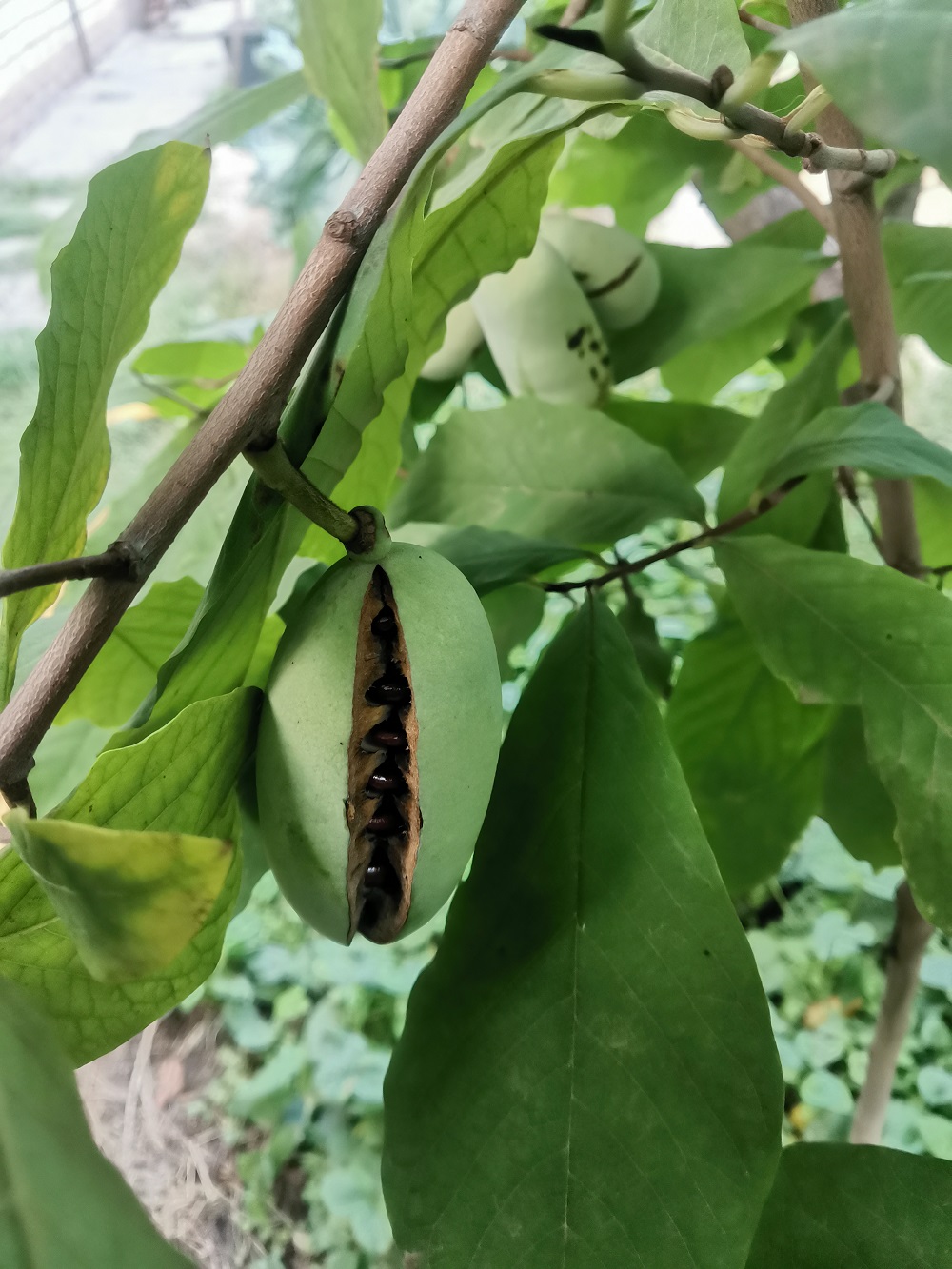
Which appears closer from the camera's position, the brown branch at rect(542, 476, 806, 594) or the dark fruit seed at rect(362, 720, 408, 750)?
the dark fruit seed at rect(362, 720, 408, 750)

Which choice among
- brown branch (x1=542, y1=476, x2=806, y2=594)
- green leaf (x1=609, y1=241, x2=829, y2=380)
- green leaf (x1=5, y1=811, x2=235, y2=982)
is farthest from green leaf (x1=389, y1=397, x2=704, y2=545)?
green leaf (x1=5, y1=811, x2=235, y2=982)

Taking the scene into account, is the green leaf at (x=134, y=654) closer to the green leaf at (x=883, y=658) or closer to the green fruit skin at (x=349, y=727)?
the green fruit skin at (x=349, y=727)

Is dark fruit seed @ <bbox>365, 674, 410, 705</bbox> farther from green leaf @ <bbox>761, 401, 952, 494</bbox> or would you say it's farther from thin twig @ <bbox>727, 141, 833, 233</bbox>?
thin twig @ <bbox>727, 141, 833, 233</bbox>

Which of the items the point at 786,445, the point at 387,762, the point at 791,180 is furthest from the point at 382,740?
the point at 791,180

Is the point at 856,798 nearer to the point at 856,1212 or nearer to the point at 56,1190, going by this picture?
the point at 856,1212

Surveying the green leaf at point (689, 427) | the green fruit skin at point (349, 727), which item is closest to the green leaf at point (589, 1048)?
the green fruit skin at point (349, 727)
